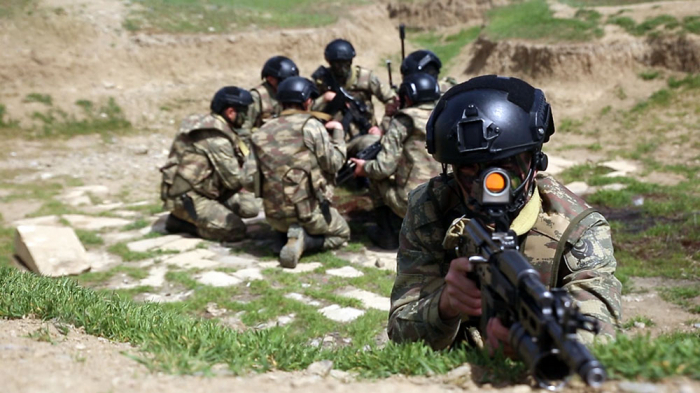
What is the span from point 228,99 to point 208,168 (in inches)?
36.6

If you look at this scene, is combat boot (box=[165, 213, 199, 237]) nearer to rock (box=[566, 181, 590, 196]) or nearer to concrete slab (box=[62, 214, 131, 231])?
concrete slab (box=[62, 214, 131, 231])

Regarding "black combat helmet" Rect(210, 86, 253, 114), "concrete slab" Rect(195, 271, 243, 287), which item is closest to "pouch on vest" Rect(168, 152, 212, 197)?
"black combat helmet" Rect(210, 86, 253, 114)

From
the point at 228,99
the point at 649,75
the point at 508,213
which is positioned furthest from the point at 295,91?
the point at 649,75

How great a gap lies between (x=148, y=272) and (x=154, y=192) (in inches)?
181

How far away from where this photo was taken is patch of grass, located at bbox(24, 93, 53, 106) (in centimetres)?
1620

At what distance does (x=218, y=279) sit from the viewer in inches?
290

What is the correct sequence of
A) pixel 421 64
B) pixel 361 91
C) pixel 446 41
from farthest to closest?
1. pixel 446 41
2. pixel 361 91
3. pixel 421 64

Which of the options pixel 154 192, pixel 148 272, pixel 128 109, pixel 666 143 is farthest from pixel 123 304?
pixel 128 109

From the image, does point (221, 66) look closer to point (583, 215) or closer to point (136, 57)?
point (136, 57)

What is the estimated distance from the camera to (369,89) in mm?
11352

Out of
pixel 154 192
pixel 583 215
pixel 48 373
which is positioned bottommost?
pixel 154 192

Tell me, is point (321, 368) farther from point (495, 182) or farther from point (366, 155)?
point (366, 155)

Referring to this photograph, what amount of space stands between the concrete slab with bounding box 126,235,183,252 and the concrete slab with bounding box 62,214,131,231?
1.01 m

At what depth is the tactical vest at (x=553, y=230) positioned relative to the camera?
3162 millimetres
